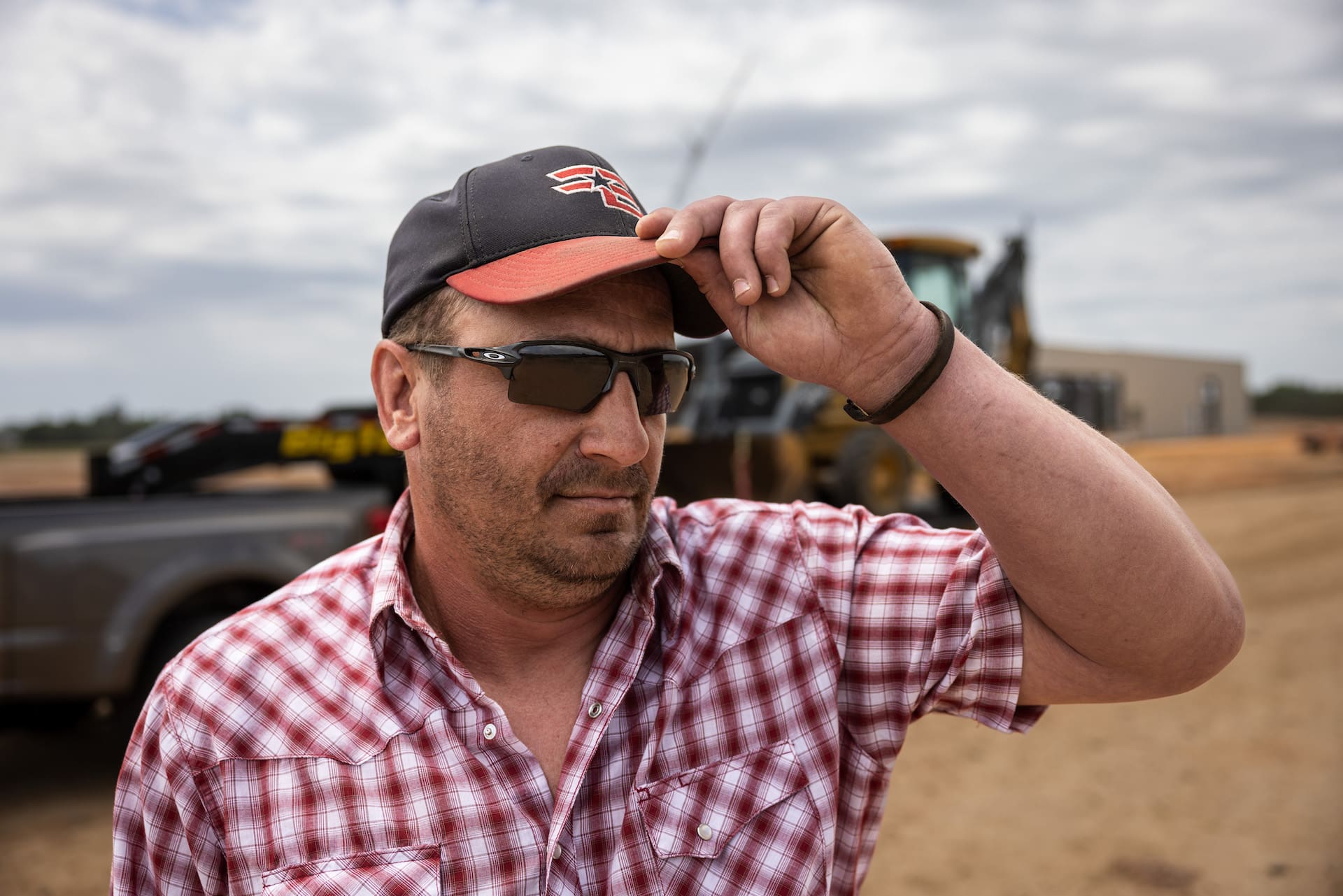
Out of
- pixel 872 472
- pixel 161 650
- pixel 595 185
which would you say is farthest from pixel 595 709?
pixel 872 472

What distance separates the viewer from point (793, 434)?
34.1ft

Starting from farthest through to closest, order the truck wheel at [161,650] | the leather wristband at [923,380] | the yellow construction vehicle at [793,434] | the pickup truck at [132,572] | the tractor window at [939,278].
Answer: the tractor window at [939,278], the yellow construction vehicle at [793,434], the truck wheel at [161,650], the pickup truck at [132,572], the leather wristband at [923,380]

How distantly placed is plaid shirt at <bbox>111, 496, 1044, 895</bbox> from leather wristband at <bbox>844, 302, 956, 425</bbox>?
348mm

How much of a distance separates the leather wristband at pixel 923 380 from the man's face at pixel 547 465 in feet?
1.38

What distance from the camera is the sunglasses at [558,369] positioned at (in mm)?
1653

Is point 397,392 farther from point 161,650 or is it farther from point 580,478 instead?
point 161,650

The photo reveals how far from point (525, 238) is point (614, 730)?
0.82 m

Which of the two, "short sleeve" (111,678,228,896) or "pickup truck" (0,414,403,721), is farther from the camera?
"pickup truck" (0,414,403,721)

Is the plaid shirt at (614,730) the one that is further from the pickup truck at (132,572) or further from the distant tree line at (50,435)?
the distant tree line at (50,435)

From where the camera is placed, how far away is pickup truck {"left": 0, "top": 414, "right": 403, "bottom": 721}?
4629 mm

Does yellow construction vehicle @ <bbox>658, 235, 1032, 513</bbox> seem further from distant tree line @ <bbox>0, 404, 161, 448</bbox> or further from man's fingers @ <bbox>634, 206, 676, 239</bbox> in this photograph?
distant tree line @ <bbox>0, 404, 161, 448</bbox>

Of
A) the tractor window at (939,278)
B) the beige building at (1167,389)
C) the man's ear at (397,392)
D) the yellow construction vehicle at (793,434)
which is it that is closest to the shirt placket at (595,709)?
the man's ear at (397,392)

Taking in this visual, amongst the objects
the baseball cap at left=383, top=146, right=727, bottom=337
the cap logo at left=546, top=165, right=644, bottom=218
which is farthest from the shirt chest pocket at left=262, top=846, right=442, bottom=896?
the cap logo at left=546, top=165, right=644, bottom=218

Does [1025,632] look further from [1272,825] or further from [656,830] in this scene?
[1272,825]
